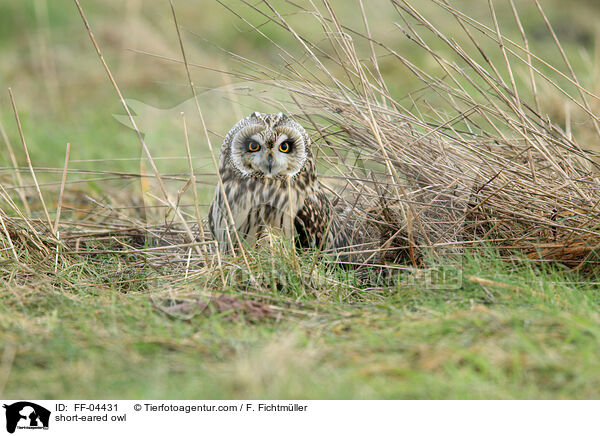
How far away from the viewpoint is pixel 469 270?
2.28 m

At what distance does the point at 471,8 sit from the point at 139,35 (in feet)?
19.2

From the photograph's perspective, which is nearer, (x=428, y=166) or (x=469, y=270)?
(x=469, y=270)

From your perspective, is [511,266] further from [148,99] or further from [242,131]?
[148,99]

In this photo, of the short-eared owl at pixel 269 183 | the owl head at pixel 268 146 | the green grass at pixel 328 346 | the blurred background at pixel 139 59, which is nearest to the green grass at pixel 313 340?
the green grass at pixel 328 346

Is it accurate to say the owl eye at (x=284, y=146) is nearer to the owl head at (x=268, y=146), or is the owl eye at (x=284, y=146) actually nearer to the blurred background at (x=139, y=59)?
the owl head at (x=268, y=146)

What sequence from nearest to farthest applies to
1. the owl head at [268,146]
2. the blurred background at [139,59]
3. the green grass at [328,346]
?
the green grass at [328,346]
the owl head at [268,146]
the blurred background at [139,59]

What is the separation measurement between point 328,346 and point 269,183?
1.07 metres

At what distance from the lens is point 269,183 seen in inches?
107

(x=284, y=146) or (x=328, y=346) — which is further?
(x=284, y=146)

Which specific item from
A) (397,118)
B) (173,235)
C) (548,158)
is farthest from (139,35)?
(548,158)
